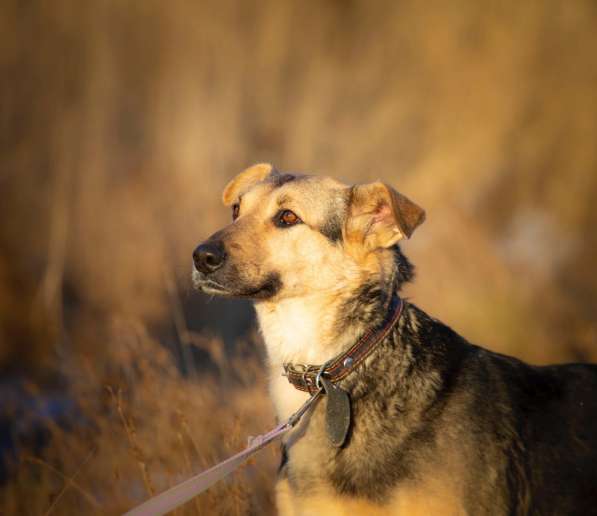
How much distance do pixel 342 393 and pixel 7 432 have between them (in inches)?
198

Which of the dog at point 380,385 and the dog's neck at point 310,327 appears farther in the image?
the dog's neck at point 310,327

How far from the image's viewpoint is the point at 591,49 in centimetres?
1337

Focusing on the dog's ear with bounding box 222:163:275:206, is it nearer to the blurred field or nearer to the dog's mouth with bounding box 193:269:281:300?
the dog's mouth with bounding box 193:269:281:300

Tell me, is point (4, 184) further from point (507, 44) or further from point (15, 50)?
point (507, 44)

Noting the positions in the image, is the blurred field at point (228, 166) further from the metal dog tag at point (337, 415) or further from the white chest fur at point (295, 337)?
the metal dog tag at point (337, 415)

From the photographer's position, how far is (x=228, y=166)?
458 inches

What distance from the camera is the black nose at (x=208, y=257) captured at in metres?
3.51

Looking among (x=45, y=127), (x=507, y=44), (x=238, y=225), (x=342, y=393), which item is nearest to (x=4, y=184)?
(x=45, y=127)

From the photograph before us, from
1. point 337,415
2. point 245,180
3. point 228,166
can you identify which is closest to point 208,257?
point 337,415

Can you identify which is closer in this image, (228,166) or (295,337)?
(295,337)

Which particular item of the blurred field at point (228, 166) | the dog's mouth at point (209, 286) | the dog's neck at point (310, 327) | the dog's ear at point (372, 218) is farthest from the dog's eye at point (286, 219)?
the blurred field at point (228, 166)

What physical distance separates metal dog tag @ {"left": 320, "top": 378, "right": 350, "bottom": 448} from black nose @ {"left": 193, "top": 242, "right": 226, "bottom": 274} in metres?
0.84

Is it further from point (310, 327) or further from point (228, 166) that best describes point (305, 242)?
point (228, 166)

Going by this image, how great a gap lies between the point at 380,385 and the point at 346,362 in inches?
8.2
